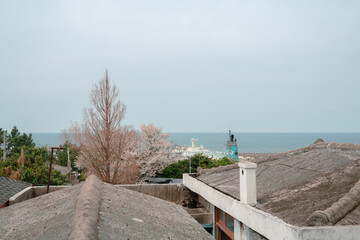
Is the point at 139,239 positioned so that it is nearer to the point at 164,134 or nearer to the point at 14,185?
the point at 14,185

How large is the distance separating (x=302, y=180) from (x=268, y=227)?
258 cm

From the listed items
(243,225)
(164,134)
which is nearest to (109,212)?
(243,225)

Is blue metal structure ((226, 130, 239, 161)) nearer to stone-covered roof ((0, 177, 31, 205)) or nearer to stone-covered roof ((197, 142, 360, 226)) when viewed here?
stone-covered roof ((197, 142, 360, 226))

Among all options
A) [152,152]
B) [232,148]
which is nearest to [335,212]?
[152,152]

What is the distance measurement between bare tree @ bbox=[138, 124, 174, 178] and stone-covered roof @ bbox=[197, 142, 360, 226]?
21571mm

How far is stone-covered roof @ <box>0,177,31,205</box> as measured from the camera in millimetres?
9981

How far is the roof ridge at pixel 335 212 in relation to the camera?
476 cm

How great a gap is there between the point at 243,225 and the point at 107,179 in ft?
39.4

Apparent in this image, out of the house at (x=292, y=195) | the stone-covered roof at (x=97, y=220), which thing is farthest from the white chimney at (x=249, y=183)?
the stone-covered roof at (x=97, y=220)

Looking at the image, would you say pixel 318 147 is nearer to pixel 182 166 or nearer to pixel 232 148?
pixel 182 166

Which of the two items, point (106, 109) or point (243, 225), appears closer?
point (243, 225)

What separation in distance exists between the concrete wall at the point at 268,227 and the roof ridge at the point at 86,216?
300 centimetres

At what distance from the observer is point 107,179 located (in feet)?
59.0

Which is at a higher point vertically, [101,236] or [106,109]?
[106,109]
